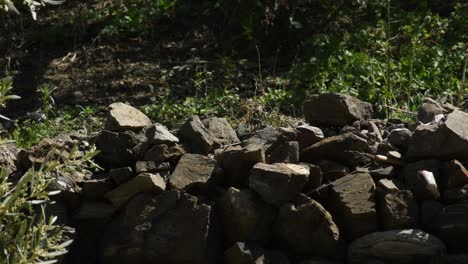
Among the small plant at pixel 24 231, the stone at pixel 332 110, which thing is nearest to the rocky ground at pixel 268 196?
the stone at pixel 332 110

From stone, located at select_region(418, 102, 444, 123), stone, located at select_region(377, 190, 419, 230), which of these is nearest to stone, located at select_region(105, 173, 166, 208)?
stone, located at select_region(377, 190, 419, 230)

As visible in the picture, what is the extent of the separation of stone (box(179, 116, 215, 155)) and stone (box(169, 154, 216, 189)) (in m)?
0.13

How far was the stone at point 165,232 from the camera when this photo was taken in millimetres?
4766

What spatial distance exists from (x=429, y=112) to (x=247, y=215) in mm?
1264

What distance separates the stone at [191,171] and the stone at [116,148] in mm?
278

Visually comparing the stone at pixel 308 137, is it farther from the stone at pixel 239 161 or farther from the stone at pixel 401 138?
the stone at pixel 401 138

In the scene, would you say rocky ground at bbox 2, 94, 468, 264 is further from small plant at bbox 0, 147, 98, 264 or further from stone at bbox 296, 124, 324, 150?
small plant at bbox 0, 147, 98, 264

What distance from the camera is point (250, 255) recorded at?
4660 mm

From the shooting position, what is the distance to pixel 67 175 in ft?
16.1

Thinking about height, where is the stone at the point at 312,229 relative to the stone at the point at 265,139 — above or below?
below

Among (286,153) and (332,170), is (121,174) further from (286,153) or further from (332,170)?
(332,170)

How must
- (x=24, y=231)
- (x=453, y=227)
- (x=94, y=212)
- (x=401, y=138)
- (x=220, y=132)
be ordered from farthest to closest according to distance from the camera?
(x=220, y=132) < (x=401, y=138) < (x=94, y=212) < (x=453, y=227) < (x=24, y=231)

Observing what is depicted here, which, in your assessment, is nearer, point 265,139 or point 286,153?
point 286,153

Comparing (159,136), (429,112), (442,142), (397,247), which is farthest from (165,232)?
(429,112)
